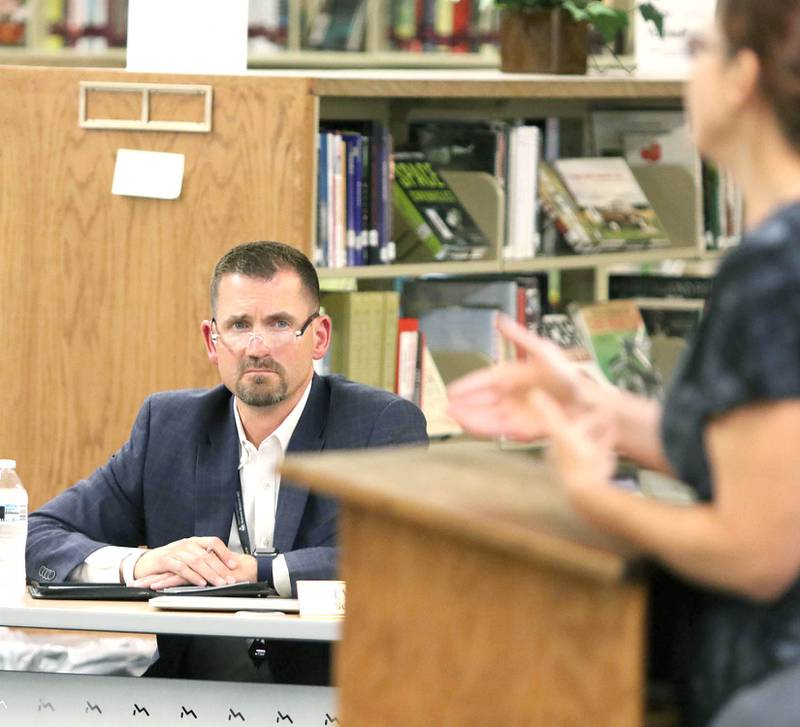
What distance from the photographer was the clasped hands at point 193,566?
279 centimetres

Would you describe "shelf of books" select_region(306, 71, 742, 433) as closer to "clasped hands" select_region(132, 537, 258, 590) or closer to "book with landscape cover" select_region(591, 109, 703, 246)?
"book with landscape cover" select_region(591, 109, 703, 246)

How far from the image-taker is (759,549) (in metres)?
1.22

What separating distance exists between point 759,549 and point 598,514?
144 mm

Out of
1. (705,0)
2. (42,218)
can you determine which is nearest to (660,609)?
(42,218)

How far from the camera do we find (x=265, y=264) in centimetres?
318

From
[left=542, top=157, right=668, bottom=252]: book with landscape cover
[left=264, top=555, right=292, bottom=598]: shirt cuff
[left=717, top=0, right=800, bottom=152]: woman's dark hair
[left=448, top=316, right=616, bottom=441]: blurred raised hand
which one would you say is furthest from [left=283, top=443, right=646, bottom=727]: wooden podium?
[left=542, top=157, right=668, bottom=252]: book with landscape cover

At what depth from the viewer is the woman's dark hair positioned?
1273mm

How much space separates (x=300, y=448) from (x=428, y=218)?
3.64ft

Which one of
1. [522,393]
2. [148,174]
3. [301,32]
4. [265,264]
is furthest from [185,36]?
[522,393]

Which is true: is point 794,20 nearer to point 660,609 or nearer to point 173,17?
point 660,609

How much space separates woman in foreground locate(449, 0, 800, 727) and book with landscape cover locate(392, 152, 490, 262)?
2653 millimetres

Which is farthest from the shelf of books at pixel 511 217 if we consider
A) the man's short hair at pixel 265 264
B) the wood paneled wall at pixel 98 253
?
the man's short hair at pixel 265 264

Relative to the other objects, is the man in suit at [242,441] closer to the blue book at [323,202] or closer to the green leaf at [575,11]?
the blue book at [323,202]

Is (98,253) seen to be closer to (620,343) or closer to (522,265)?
(522,265)
